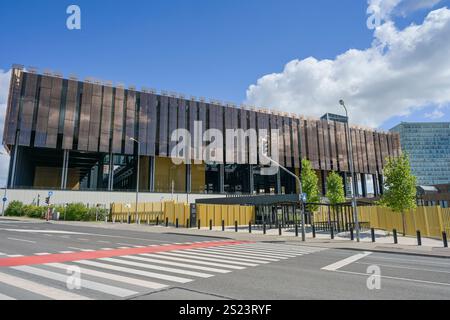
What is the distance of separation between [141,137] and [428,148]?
6743 inches

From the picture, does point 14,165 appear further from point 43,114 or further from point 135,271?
point 135,271

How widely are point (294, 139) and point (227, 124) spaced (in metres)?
17.7

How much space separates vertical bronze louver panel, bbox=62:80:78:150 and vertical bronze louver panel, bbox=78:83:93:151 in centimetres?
129

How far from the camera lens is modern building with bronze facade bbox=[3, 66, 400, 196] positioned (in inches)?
1993

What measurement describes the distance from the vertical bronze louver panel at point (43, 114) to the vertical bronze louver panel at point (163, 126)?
19458 millimetres

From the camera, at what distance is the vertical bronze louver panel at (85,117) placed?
52.8 m

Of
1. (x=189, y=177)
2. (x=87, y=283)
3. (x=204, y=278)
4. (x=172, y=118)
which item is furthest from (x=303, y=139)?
(x=87, y=283)

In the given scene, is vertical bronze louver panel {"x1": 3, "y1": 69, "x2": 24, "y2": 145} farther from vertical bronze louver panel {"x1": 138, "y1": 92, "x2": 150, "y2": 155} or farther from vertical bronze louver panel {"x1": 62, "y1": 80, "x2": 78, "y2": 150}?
vertical bronze louver panel {"x1": 138, "y1": 92, "x2": 150, "y2": 155}

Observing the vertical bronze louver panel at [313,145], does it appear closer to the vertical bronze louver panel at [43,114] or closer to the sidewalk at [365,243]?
the sidewalk at [365,243]

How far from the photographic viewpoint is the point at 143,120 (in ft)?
190

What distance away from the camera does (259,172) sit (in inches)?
3046

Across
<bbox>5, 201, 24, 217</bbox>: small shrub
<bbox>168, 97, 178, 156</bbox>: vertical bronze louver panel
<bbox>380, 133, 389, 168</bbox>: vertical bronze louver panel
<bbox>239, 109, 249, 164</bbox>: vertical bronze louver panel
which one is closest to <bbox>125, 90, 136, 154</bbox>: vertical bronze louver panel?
<bbox>168, 97, 178, 156</bbox>: vertical bronze louver panel
